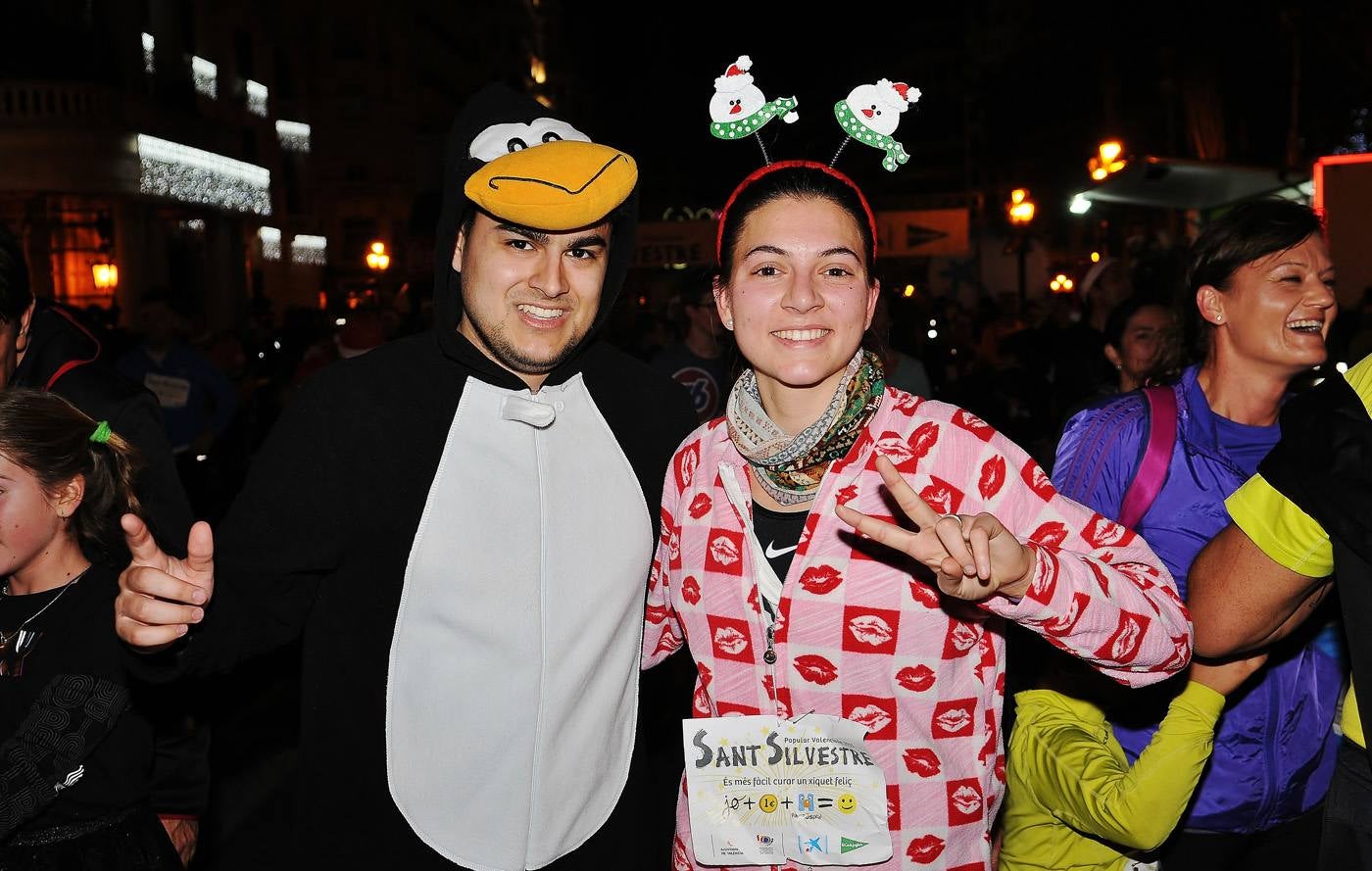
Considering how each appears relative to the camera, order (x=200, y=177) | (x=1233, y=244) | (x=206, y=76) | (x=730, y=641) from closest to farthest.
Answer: (x=730, y=641), (x=1233, y=244), (x=200, y=177), (x=206, y=76)

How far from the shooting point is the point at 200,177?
24.5 meters

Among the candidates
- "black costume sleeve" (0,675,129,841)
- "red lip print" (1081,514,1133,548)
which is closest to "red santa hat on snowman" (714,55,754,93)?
"red lip print" (1081,514,1133,548)

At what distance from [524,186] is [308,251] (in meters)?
38.0

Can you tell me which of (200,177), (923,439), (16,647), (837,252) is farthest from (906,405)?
(200,177)

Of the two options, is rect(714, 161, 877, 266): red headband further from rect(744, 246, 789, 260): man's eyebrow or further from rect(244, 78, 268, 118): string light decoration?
rect(244, 78, 268, 118): string light decoration

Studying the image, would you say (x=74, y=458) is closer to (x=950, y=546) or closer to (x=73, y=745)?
(x=73, y=745)

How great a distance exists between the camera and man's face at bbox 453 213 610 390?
257cm

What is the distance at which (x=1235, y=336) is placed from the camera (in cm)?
304

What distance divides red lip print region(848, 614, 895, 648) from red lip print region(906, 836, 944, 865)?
40 cm

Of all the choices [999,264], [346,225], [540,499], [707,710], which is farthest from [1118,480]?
[346,225]

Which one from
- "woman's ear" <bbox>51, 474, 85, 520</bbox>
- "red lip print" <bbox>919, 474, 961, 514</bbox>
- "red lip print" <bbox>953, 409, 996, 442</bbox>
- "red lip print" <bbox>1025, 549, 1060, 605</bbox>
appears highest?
"red lip print" <bbox>953, 409, 996, 442</bbox>

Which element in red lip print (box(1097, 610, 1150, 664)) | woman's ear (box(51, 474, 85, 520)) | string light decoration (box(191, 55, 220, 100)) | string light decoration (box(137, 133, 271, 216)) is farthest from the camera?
string light decoration (box(191, 55, 220, 100))

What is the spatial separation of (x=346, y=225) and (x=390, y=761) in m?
48.6

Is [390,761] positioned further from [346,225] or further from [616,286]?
[346,225]
